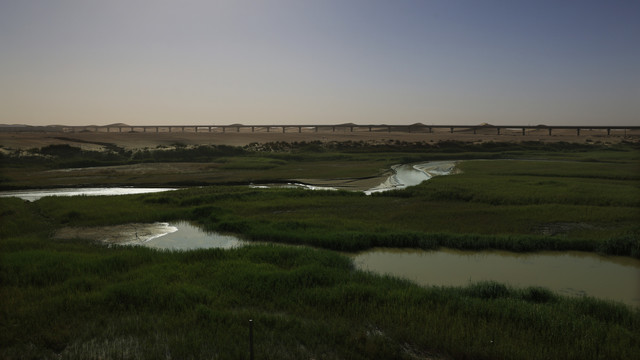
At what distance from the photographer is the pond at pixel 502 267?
33.9 ft

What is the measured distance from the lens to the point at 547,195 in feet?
69.5

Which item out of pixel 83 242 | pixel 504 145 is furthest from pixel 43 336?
pixel 504 145

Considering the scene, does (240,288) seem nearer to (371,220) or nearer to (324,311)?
(324,311)

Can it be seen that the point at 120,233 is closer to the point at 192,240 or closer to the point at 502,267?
the point at 192,240

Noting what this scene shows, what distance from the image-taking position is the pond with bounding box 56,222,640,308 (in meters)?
10.3

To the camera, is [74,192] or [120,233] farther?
[74,192]

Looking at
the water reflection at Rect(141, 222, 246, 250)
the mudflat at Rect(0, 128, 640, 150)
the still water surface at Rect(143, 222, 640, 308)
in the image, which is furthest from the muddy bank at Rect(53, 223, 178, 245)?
the mudflat at Rect(0, 128, 640, 150)

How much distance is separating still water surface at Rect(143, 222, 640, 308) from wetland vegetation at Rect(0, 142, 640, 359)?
25.7 inches

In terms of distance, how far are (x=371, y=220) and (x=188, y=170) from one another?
25481mm

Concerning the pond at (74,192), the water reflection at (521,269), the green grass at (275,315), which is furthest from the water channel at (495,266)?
the pond at (74,192)

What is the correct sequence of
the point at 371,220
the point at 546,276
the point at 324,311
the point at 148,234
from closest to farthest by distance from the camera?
the point at 324,311 → the point at 546,276 → the point at 148,234 → the point at 371,220

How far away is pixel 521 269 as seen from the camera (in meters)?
11.7

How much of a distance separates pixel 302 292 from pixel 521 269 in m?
6.32

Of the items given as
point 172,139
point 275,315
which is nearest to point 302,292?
point 275,315
